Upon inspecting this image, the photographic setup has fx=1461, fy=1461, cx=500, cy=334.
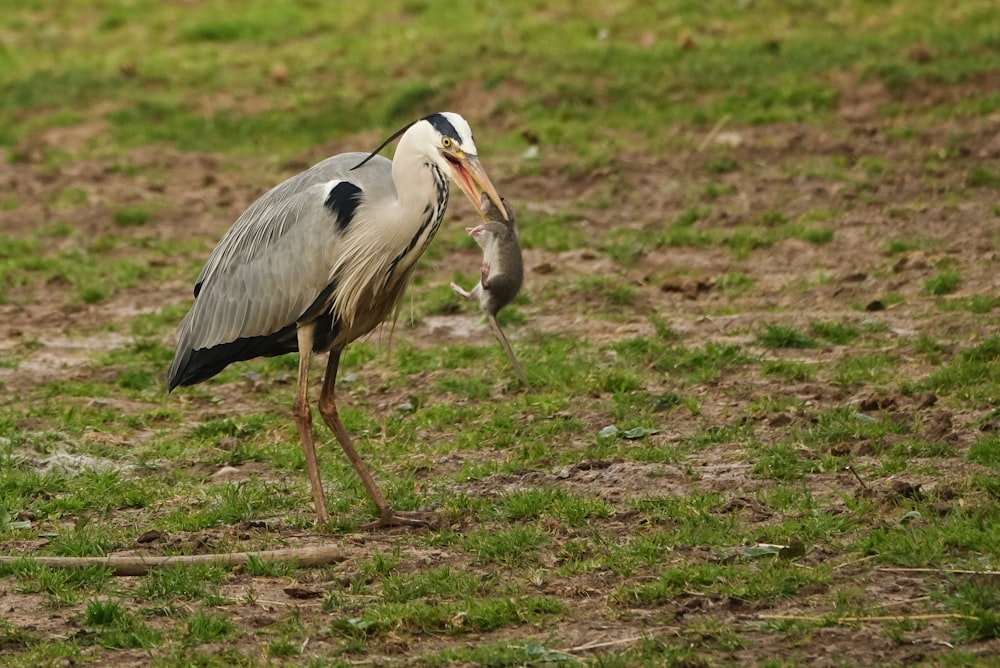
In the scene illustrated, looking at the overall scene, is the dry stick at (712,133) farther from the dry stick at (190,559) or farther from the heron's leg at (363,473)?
the dry stick at (190,559)

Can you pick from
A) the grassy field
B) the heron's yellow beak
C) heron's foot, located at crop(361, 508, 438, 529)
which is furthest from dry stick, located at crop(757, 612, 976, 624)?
the heron's yellow beak

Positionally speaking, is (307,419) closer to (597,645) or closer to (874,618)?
(597,645)

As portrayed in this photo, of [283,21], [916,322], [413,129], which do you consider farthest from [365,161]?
[283,21]

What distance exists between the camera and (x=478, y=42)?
597 inches

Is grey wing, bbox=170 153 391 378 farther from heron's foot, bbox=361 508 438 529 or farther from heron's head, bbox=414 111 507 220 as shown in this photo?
heron's foot, bbox=361 508 438 529

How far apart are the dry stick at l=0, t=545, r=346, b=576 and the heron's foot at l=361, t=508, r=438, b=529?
423 millimetres

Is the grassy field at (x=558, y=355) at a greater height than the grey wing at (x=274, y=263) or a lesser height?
lesser

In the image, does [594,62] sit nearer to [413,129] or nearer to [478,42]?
[478,42]

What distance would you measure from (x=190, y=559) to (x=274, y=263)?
1.62 metres

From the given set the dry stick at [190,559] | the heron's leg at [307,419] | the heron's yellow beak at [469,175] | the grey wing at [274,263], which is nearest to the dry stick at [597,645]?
the dry stick at [190,559]

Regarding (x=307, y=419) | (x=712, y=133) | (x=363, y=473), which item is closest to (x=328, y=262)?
(x=307, y=419)

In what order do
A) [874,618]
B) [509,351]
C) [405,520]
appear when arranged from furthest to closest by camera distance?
1. [509,351]
2. [405,520]
3. [874,618]

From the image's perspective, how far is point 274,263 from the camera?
693cm

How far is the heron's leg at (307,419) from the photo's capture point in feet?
21.6
